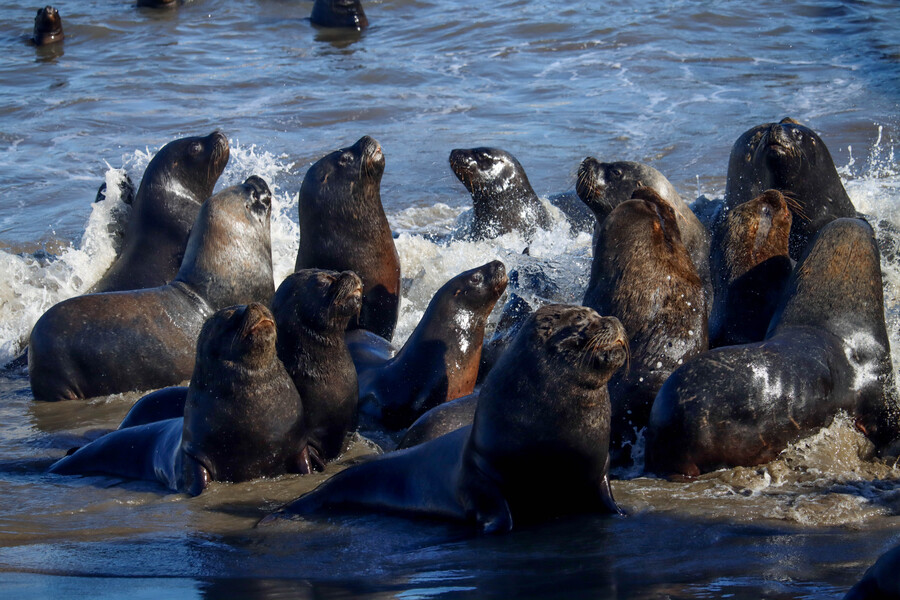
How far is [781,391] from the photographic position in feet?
18.4

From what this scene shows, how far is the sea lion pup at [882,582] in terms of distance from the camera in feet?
10.1

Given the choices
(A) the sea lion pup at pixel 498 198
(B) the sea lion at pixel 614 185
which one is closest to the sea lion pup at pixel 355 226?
(B) the sea lion at pixel 614 185

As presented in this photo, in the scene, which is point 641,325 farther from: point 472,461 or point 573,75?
point 573,75

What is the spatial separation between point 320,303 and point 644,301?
72.8 inches

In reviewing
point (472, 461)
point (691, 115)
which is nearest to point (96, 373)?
point (472, 461)

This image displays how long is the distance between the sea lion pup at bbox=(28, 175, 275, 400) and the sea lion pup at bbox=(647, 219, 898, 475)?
3.86 m

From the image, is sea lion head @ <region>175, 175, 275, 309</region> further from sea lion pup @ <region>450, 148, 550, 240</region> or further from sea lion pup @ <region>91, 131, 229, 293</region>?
sea lion pup @ <region>450, 148, 550, 240</region>

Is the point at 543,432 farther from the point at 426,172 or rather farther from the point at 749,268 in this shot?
the point at 426,172

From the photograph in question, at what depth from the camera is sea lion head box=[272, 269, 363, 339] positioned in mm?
6336

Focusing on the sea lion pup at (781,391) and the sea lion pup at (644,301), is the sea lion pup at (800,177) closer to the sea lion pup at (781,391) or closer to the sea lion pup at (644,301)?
the sea lion pup at (781,391)

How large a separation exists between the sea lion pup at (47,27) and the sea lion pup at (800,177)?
1832cm

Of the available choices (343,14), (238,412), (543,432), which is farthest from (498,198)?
(343,14)

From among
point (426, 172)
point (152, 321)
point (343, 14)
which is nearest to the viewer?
point (152, 321)

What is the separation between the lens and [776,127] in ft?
27.3
